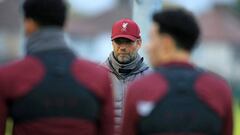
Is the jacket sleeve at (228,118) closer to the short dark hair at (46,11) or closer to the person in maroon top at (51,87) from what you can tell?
the person in maroon top at (51,87)

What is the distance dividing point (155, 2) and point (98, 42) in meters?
75.7

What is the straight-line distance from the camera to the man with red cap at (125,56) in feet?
24.6

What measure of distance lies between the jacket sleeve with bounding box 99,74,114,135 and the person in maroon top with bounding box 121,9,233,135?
20cm

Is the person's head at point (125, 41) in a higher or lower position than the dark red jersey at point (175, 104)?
higher

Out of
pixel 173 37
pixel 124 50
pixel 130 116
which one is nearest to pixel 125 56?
pixel 124 50

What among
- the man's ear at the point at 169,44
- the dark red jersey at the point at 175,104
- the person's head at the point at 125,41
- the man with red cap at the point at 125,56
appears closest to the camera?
the dark red jersey at the point at 175,104

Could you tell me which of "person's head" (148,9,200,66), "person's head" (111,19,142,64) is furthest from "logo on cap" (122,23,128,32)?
"person's head" (148,9,200,66)

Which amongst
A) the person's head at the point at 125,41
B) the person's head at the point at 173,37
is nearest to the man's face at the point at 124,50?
the person's head at the point at 125,41

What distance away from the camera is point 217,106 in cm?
503

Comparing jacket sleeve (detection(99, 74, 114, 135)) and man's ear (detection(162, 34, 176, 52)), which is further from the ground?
man's ear (detection(162, 34, 176, 52))

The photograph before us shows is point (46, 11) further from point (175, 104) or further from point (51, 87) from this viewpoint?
point (175, 104)

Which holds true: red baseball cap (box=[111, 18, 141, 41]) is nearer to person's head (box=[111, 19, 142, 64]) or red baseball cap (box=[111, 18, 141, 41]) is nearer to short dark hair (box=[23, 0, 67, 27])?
person's head (box=[111, 19, 142, 64])

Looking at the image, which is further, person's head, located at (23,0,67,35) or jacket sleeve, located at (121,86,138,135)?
person's head, located at (23,0,67,35)

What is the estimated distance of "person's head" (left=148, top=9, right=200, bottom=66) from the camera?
5.04 m
